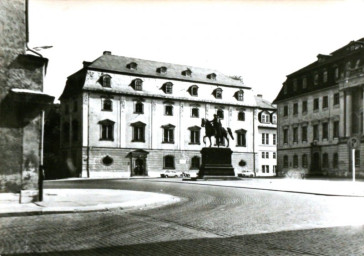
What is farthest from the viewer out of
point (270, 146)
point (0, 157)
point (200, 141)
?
point (270, 146)

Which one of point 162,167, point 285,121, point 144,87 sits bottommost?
point 162,167

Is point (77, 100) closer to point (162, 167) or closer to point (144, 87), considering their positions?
point (144, 87)

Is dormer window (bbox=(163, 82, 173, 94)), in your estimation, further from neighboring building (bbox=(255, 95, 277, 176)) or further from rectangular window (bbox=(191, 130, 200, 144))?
neighboring building (bbox=(255, 95, 277, 176))

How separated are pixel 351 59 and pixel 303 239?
42.4 meters

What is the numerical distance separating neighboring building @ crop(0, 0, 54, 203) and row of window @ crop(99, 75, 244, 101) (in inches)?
1515

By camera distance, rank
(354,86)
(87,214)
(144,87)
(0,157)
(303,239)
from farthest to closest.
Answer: (144,87) → (354,86) → (0,157) → (87,214) → (303,239)

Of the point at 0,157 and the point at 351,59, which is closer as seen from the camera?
the point at 0,157

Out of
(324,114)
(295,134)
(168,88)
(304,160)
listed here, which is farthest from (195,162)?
(324,114)

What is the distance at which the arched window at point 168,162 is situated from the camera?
56406mm

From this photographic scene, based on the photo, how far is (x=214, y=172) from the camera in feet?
114

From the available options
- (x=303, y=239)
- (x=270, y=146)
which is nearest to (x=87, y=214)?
(x=303, y=239)

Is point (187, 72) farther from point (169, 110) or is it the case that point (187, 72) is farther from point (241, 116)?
point (241, 116)

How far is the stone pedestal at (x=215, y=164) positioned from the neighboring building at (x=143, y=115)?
19772 millimetres

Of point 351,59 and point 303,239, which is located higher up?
point 351,59
